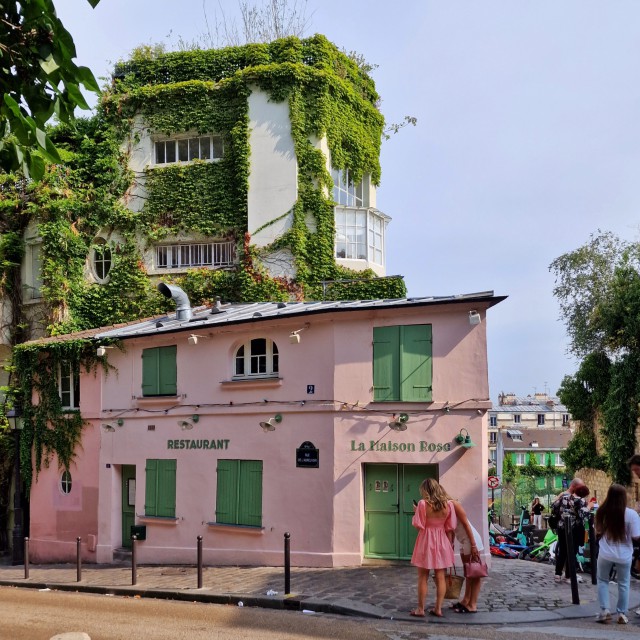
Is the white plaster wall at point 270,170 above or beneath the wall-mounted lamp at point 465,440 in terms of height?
above

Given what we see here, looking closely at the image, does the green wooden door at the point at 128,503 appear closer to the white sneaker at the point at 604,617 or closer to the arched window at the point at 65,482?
the arched window at the point at 65,482

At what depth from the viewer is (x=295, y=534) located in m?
15.7

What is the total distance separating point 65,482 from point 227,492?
591cm

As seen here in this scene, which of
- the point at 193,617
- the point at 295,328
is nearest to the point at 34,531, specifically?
the point at 295,328

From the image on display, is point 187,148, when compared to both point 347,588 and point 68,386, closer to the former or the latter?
point 68,386

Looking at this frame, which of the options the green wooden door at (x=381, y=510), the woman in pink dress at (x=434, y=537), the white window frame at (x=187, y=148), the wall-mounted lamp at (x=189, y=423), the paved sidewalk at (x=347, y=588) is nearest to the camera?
the woman in pink dress at (x=434, y=537)

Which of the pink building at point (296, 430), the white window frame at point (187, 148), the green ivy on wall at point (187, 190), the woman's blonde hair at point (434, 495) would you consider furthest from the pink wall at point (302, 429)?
the white window frame at point (187, 148)

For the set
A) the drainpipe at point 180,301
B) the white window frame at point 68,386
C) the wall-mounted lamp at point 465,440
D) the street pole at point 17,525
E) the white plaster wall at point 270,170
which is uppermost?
the white plaster wall at point 270,170

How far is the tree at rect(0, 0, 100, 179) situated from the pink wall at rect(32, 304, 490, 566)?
981cm

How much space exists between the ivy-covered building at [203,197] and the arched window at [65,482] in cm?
706

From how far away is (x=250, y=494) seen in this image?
16516 millimetres

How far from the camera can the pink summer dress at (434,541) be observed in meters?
10.6

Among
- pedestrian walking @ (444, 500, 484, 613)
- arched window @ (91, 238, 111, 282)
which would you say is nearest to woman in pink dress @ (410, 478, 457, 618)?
pedestrian walking @ (444, 500, 484, 613)

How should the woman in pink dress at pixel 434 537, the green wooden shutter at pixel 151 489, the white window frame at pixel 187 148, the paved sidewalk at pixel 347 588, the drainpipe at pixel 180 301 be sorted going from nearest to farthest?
1. the woman in pink dress at pixel 434 537
2. the paved sidewalk at pixel 347 588
3. the green wooden shutter at pixel 151 489
4. the drainpipe at pixel 180 301
5. the white window frame at pixel 187 148
